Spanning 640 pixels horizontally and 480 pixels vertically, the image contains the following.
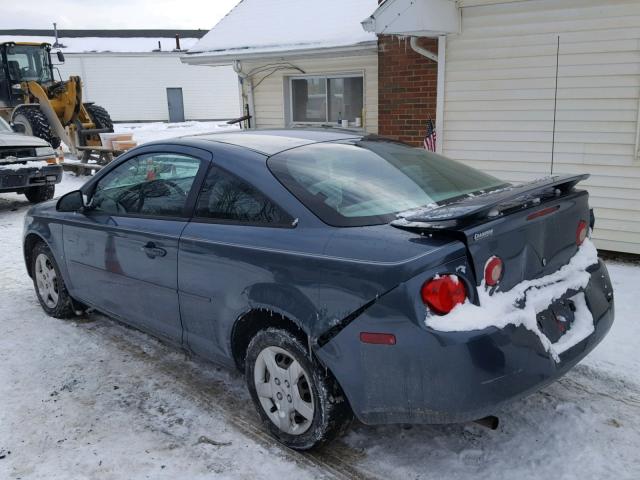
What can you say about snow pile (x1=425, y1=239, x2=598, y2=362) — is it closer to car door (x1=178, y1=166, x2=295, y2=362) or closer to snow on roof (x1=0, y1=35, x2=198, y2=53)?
car door (x1=178, y1=166, x2=295, y2=362)

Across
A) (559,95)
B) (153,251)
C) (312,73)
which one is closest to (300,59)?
(312,73)

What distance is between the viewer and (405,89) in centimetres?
774

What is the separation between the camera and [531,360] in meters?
2.57

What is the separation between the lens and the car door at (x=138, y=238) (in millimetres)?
3520

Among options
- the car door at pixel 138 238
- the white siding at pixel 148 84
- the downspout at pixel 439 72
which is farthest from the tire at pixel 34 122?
the white siding at pixel 148 84

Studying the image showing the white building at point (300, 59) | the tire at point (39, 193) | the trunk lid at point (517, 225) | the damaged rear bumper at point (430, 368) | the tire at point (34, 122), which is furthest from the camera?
the tire at point (34, 122)

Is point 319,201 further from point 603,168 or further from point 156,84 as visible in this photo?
point 156,84

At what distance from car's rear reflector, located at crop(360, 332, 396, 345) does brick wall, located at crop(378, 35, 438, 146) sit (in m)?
5.53

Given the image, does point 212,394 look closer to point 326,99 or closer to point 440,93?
point 440,93

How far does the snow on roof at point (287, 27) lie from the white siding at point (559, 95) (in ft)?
7.22

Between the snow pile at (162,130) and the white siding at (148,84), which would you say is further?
the white siding at (148,84)

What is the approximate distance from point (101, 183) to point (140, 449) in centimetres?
205

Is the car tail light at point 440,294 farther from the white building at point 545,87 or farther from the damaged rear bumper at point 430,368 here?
the white building at point 545,87

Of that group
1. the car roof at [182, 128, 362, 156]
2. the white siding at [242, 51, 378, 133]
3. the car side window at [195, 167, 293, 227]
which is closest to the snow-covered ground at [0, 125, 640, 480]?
the car side window at [195, 167, 293, 227]
